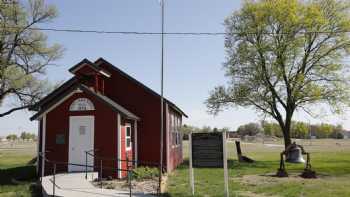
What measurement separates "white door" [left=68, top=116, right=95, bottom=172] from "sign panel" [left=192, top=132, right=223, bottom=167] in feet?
21.8

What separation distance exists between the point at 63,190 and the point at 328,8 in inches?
1062

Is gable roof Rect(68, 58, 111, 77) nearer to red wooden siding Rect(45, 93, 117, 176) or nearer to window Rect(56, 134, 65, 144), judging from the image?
red wooden siding Rect(45, 93, 117, 176)

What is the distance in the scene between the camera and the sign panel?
11554mm

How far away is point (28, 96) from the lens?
96.2 ft

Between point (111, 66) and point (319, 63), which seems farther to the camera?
point (319, 63)

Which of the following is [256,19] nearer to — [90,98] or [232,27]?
[232,27]

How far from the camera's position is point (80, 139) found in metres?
16.9

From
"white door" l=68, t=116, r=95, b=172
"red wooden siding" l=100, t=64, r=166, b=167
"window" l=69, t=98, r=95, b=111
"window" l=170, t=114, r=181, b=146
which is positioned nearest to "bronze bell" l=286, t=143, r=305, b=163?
"window" l=170, t=114, r=181, b=146

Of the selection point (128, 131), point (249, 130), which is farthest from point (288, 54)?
point (249, 130)

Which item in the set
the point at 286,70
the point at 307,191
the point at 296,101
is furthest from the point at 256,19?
the point at 307,191

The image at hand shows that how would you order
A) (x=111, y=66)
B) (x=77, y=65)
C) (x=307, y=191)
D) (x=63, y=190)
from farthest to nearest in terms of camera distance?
1. (x=111, y=66)
2. (x=77, y=65)
3. (x=307, y=191)
4. (x=63, y=190)

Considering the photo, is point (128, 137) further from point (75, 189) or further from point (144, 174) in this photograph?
point (75, 189)

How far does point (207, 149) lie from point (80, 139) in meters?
A: 7.56

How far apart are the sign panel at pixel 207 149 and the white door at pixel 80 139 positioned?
6.64 m
